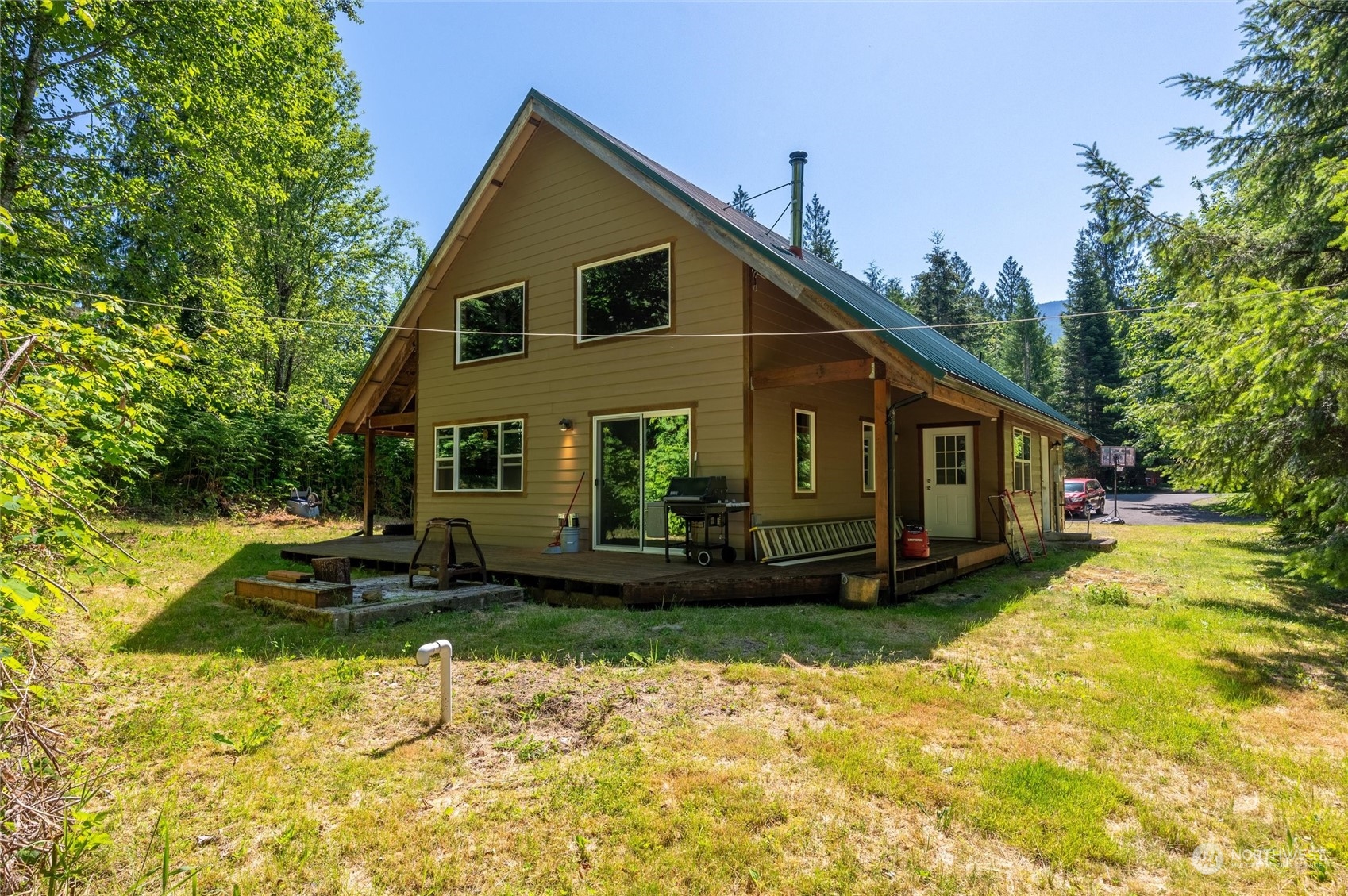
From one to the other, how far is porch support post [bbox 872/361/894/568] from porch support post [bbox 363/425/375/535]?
9960 mm

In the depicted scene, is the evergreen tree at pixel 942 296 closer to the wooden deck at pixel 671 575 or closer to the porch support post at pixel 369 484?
the porch support post at pixel 369 484

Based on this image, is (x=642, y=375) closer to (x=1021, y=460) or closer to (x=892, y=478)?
(x=892, y=478)

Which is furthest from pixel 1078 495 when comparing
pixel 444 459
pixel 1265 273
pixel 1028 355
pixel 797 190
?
pixel 1028 355

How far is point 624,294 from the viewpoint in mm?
9227

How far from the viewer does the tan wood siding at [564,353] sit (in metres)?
8.17

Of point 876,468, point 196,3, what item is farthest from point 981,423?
point 196,3

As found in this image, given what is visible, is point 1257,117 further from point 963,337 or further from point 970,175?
point 963,337

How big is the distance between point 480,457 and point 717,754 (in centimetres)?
876

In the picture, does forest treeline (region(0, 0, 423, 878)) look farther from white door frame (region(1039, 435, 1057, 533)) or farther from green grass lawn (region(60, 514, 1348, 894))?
white door frame (region(1039, 435, 1057, 533))

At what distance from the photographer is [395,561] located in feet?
28.7

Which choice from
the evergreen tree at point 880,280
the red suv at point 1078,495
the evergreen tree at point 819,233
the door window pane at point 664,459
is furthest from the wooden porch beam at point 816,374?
the evergreen tree at point 880,280

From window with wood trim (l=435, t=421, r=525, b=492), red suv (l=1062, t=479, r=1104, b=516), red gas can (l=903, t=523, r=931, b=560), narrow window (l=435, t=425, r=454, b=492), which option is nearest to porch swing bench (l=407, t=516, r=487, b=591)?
window with wood trim (l=435, t=421, r=525, b=492)

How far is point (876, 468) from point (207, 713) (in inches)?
229

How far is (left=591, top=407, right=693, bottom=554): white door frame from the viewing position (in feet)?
27.7
